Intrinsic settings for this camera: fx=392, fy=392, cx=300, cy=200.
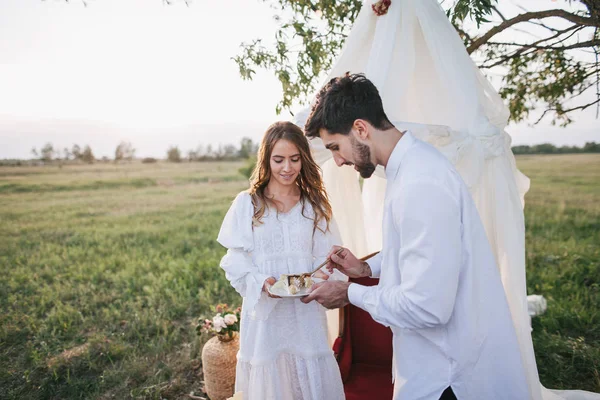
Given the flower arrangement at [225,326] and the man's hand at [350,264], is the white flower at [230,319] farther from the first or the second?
the man's hand at [350,264]

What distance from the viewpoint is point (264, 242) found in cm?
285

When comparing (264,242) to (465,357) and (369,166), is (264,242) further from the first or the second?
(465,357)

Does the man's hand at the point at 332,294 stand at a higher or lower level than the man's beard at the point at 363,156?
lower

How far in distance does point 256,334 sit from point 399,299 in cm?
149

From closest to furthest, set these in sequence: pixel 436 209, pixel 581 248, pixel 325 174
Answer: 1. pixel 436 209
2. pixel 325 174
3. pixel 581 248

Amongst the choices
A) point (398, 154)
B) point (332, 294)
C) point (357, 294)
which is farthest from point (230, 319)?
point (398, 154)

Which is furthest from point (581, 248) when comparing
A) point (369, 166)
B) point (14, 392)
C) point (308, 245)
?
point (14, 392)

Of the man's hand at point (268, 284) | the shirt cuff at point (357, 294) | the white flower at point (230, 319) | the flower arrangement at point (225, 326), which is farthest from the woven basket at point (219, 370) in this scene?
the shirt cuff at point (357, 294)

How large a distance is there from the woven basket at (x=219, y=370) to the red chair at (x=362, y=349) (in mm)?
1108

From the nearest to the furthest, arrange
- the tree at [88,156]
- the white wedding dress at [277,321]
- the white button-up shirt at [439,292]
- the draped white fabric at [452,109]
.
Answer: the white button-up shirt at [439,292] < the draped white fabric at [452,109] < the white wedding dress at [277,321] < the tree at [88,156]

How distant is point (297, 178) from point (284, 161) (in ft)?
0.96

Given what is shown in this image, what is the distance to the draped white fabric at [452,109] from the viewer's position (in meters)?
2.55

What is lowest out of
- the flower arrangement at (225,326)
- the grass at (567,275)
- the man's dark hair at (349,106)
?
the grass at (567,275)

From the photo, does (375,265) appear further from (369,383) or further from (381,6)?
(381,6)
